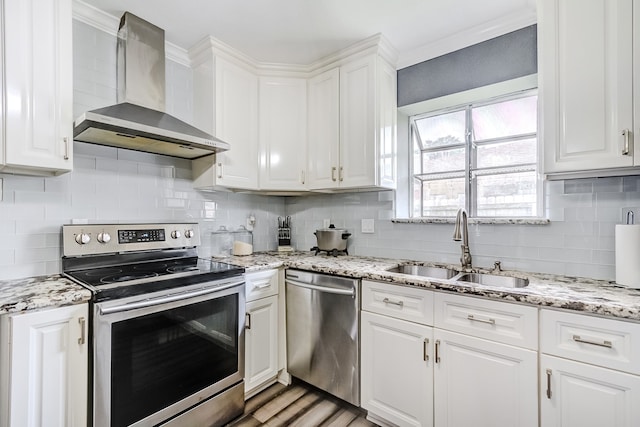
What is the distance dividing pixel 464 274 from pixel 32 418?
2193 millimetres

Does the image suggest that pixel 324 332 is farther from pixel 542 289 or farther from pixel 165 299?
pixel 542 289

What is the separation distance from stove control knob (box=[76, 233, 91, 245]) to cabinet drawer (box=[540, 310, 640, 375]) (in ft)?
7.73

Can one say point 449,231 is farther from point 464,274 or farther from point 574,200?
point 574,200

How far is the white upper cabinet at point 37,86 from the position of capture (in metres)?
1.36

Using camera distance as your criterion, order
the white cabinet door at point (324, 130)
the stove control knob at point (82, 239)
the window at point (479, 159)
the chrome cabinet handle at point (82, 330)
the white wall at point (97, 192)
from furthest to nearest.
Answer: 1. the white cabinet door at point (324, 130)
2. the window at point (479, 159)
3. the stove control knob at point (82, 239)
4. the white wall at point (97, 192)
5. the chrome cabinet handle at point (82, 330)

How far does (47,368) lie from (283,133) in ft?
6.67

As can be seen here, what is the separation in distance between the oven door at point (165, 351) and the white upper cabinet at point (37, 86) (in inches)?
31.2

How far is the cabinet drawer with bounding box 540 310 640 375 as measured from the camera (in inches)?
44.8

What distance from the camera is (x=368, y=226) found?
8.35 feet

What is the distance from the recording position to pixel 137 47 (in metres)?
1.93

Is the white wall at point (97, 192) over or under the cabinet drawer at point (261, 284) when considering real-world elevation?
over

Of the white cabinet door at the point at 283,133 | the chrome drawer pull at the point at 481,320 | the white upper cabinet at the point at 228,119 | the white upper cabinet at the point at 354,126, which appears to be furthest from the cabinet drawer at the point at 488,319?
the white upper cabinet at the point at 228,119

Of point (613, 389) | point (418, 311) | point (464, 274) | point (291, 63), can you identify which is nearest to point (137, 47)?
point (291, 63)

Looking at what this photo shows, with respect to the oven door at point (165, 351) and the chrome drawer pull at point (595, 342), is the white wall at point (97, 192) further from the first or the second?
the chrome drawer pull at point (595, 342)
